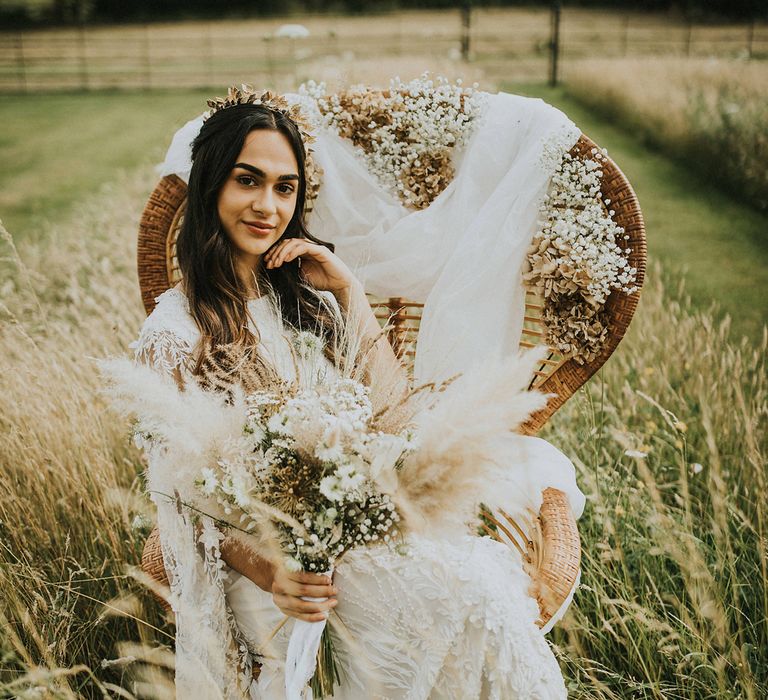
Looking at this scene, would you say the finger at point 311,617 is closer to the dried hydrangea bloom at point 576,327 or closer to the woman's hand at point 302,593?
the woman's hand at point 302,593

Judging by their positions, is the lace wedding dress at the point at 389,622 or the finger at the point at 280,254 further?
the finger at the point at 280,254

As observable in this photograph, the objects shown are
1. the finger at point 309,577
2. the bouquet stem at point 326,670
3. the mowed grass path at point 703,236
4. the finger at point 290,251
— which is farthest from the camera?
the mowed grass path at point 703,236

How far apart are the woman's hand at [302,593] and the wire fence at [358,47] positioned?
516 inches

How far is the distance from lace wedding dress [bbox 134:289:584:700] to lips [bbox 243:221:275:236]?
1.89ft

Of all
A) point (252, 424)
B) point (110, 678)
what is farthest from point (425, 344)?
point (110, 678)

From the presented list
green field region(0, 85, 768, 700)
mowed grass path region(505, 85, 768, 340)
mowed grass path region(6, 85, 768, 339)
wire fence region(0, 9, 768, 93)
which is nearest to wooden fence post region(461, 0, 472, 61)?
wire fence region(0, 9, 768, 93)

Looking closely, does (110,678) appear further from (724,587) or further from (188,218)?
(724,587)

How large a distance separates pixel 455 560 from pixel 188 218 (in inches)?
53.4

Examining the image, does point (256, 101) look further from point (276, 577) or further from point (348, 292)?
point (276, 577)

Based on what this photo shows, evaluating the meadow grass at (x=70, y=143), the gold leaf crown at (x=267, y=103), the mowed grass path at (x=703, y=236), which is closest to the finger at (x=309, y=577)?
the gold leaf crown at (x=267, y=103)

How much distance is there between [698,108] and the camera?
819 centimetres

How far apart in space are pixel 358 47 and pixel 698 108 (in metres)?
13.9

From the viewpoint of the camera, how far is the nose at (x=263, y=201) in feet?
7.25

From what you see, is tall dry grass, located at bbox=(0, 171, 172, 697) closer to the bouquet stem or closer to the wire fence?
the bouquet stem
